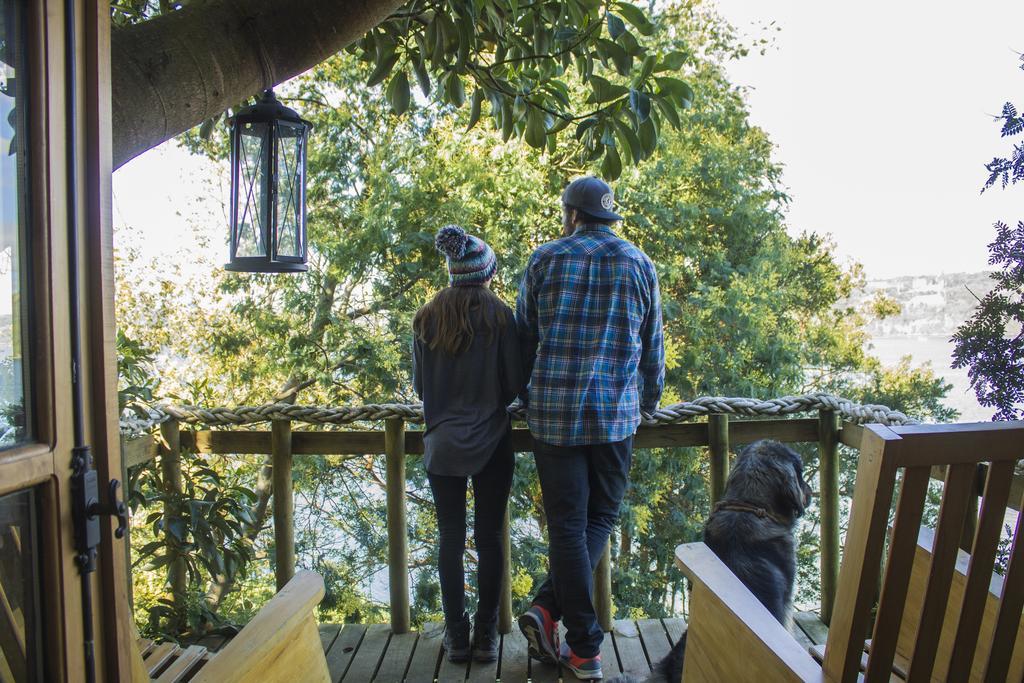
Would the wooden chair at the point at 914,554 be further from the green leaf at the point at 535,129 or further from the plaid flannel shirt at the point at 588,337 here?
the green leaf at the point at 535,129

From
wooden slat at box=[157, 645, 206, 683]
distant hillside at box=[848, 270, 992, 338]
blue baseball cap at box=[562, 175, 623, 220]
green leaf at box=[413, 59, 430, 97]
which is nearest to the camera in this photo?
wooden slat at box=[157, 645, 206, 683]

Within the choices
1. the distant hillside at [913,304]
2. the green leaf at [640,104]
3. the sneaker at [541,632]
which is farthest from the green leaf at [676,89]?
the distant hillside at [913,304]

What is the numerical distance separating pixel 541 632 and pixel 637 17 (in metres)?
1.97

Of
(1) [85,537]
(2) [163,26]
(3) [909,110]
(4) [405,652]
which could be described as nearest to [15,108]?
(2) [163,26]

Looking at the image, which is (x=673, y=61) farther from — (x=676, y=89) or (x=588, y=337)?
(x=588, y=337)

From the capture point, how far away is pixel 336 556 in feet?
24.1

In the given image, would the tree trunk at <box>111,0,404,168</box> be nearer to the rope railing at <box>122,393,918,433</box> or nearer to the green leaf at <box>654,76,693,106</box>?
the green leaf at <box>654,76,693,106</box>

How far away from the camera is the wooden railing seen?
10.1 feet

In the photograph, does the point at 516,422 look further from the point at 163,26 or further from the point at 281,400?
the point at 281,400

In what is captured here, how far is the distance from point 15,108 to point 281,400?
6.86m

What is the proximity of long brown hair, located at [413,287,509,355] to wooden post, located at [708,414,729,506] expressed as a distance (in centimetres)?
98

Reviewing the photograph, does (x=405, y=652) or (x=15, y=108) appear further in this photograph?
(x=405, y=652)

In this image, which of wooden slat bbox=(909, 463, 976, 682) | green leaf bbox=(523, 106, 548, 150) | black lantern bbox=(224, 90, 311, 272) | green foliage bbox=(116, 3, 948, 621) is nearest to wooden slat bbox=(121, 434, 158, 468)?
black lantern bbox=(224, 90, 311, 272)

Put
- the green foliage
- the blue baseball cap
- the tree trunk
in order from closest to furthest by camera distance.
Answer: the tree trunk
the blue baseball cap
the green foliage
